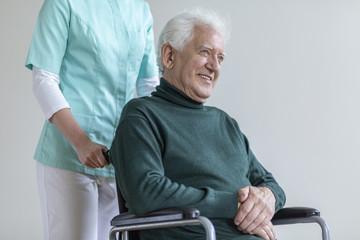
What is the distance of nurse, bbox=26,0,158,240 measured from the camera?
1729 millimetres

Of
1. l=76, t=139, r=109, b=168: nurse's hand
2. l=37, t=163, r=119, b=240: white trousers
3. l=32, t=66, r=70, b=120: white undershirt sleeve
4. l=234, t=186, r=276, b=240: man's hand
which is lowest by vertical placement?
l=37, t=163, r=119, b=240: white trousers

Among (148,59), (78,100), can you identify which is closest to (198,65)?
(148,59)

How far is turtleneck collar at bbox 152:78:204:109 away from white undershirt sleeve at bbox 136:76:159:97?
0.23m

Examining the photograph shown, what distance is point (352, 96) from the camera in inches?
121

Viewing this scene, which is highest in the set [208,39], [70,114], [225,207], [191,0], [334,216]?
[191,0]

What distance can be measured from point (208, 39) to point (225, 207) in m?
0.61

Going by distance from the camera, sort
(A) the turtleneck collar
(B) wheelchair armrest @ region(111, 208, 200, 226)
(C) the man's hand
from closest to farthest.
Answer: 1. (B) wheelchair armrest @ region(111, 208, 200, 226)
2. (C) the man's hand
3. (A) the turtleneck collar

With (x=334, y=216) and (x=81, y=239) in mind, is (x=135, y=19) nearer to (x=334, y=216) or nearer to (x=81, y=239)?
(x=81, y=239)

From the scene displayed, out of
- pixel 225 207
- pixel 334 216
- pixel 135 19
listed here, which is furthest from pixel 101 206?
pixel 334 216

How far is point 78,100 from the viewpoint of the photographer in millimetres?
1811

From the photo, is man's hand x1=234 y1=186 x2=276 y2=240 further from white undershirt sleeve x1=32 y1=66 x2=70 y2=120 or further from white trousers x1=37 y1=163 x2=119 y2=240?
white undershirt sleeve x1=32 y1=66 x2=70 y2=120

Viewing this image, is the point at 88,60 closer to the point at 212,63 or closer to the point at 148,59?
the point at 148,59

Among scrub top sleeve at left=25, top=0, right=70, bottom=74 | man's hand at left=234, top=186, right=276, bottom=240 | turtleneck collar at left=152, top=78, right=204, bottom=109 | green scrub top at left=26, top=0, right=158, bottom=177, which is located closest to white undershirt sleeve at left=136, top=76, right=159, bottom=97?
green scrub top at left=26, top=0, right=158, bottom=177

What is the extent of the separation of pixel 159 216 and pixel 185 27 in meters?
0.73
